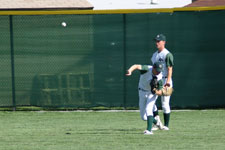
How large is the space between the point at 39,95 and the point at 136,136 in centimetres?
487

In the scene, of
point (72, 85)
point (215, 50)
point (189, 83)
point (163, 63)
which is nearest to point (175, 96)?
point (189, 83)

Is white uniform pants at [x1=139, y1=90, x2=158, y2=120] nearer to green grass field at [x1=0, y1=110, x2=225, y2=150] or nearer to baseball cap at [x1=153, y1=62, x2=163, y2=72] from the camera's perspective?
green grass field at [x1=0, y1=110, x2=225, y2=150]

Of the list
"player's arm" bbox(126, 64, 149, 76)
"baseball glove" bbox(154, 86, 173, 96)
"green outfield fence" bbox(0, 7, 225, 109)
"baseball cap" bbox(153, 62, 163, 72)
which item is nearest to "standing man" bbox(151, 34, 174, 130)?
"baseball glove" bbox(154, 86, 173, 96)

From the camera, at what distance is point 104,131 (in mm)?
10359

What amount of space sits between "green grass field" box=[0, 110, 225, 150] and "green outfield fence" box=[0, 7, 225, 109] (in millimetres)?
652

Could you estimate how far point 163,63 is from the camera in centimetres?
1027

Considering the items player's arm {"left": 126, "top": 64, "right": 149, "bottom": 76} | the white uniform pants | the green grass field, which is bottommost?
the green grass field

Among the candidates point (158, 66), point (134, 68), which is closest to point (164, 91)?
point (158, 66)

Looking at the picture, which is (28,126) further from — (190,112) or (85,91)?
(190,112)

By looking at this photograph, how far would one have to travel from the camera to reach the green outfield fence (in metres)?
13.7

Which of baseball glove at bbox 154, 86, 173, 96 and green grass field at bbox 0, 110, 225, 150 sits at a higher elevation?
baseball glove at bbox 154, 86, 173, 96

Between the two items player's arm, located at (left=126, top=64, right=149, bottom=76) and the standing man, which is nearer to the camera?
player's arm, located at (left=126, top=64, right=149, bottom=76)

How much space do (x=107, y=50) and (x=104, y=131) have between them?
3.79m

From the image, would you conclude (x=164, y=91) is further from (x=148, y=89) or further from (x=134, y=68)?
(x=134, y=68)
